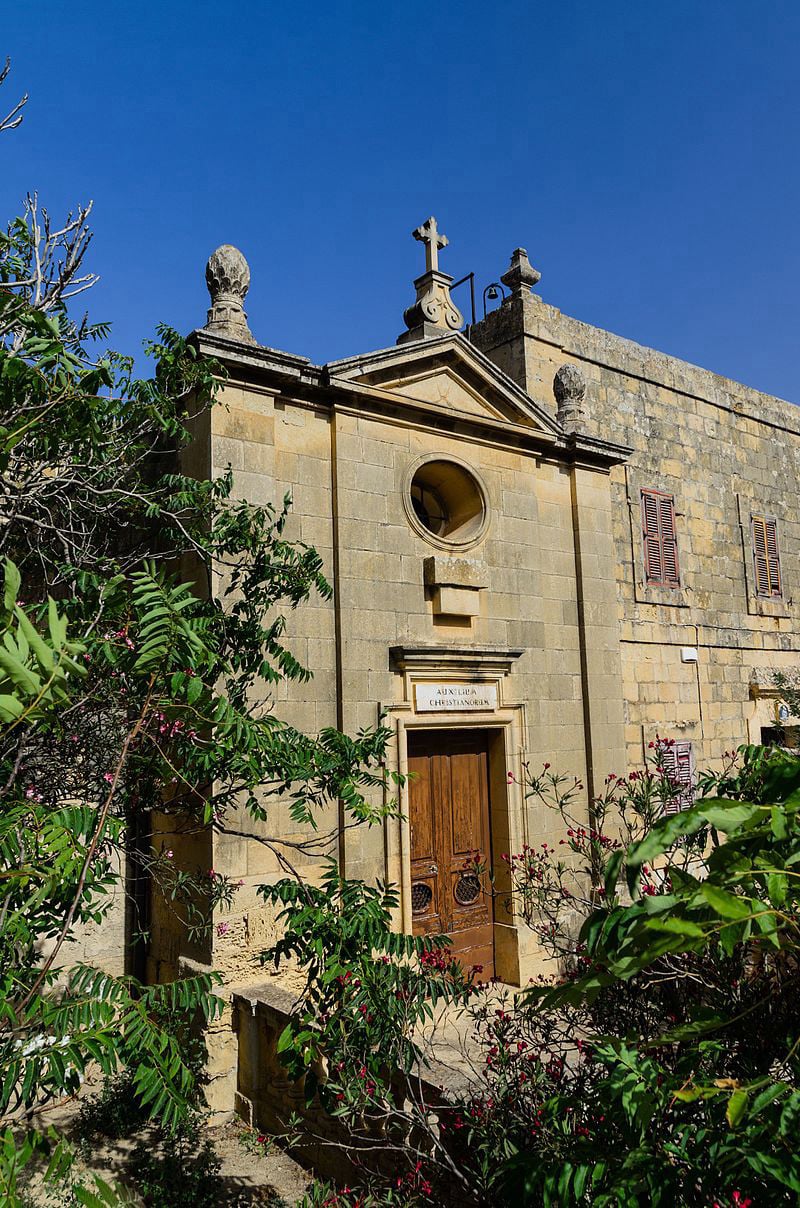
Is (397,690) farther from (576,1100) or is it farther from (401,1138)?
(576,1100)

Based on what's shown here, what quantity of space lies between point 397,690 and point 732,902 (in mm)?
6133

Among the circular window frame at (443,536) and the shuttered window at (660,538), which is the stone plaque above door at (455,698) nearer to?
the circular window frame at (443,536)

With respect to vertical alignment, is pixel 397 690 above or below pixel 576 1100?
above

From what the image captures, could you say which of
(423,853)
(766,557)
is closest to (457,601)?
(423,853)

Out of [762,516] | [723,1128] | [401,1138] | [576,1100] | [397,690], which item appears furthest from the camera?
[762,516]

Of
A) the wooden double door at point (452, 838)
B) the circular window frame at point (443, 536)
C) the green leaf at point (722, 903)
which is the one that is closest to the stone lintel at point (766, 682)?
the wooden double door at point (452, 838)

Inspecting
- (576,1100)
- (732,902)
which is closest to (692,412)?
(576,1100)

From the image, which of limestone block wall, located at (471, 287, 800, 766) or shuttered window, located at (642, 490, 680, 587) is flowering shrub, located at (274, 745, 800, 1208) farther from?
shuttered window, located at (642, 490, 680, 587)

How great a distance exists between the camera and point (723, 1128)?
193 centimetres

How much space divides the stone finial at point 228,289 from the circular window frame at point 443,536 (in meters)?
1.89

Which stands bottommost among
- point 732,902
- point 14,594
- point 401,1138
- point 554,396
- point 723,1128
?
point 401,1138

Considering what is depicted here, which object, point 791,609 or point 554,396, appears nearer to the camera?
point 554,396

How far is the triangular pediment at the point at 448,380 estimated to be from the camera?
7227mm

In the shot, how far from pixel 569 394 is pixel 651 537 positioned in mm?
2458
